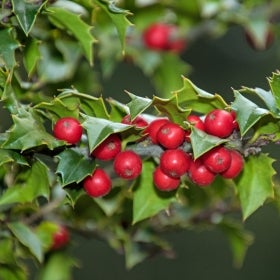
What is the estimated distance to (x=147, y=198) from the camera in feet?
6.38

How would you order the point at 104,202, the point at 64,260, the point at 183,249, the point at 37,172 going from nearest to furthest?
1. the point at 37,172
2. the point at 104,202
3. the point at 64,260
4. the point at 183,249

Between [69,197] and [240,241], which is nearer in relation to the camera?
[69,197]

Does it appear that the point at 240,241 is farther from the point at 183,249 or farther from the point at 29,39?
the point at 183,249

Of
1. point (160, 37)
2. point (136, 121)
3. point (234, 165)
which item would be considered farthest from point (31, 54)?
point (160, 37)

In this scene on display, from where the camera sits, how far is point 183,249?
691cm

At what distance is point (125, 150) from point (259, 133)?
320 mm

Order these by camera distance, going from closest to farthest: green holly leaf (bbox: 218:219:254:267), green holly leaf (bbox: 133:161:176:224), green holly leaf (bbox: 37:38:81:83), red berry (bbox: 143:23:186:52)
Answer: green holly leaf (bbox: 133:161:176:224)
green holly leaf (bbox: 37:38:81:83)
green holly leaf (bbox: 218:219:254:267)
red berry (bbox: 143:23:186:52)

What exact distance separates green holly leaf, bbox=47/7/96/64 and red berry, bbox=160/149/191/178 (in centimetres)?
45

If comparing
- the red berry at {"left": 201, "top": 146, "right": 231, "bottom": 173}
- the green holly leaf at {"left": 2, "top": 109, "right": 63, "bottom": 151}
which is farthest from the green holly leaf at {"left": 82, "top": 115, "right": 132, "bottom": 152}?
the red berry at {"left": 201, "top": 146, "right": 231, "bottom": 173}

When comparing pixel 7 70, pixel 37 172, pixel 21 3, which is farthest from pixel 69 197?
pixel 21 3

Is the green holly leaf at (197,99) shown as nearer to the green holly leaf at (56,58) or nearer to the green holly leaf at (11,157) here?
the green holly leaf at (11,157)

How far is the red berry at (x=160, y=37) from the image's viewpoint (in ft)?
9.79

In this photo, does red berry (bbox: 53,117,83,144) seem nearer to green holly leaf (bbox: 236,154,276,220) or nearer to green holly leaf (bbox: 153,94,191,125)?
green holly leaf (bbox: 153,94,191,125)

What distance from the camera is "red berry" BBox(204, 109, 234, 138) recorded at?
5.44ft
